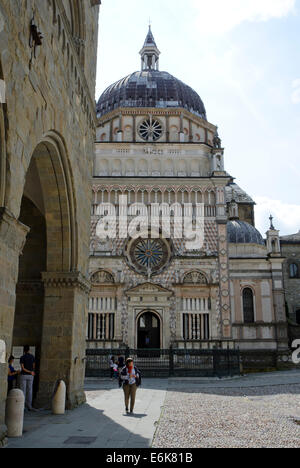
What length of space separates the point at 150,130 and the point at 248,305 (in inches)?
668

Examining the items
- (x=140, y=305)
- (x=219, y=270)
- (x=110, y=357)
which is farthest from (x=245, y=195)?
(x=110, y=357)

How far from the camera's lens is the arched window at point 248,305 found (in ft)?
114

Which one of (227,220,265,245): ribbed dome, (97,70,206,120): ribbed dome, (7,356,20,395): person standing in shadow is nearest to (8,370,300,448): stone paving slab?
(7,356,20,395): person standing in shadow

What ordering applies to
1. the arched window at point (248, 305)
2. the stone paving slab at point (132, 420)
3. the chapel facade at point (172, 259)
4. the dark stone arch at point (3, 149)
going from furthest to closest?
1. the arched window at point (248, 305)
2. the chapel facade at point (172, 259)
3. the stone paving slab at point (132, 420)
4. the dark stone arch at point (3, 149)

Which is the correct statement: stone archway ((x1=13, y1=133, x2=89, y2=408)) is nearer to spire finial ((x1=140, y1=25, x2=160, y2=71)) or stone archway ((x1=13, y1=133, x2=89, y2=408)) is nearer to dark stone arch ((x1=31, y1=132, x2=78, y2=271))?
dark stone arch ((x1=31, y1=132, x2=78, y2=271))

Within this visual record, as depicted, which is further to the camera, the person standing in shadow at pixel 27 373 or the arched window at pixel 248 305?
the arched window at pixel 248 305

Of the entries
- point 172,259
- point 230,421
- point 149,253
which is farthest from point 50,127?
point 149,253

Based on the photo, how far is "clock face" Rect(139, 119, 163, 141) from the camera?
3822 centimetres

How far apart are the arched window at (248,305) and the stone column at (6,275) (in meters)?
29.6

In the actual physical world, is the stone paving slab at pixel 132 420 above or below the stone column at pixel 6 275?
below

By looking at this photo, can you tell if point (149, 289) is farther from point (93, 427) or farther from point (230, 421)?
point (93, 427)

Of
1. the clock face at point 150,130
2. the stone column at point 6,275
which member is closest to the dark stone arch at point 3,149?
the stone column at point 6,275

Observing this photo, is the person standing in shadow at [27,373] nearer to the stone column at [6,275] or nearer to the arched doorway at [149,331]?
the stone column at [6,275]

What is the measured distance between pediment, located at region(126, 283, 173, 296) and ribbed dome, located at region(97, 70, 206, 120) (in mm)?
16942
